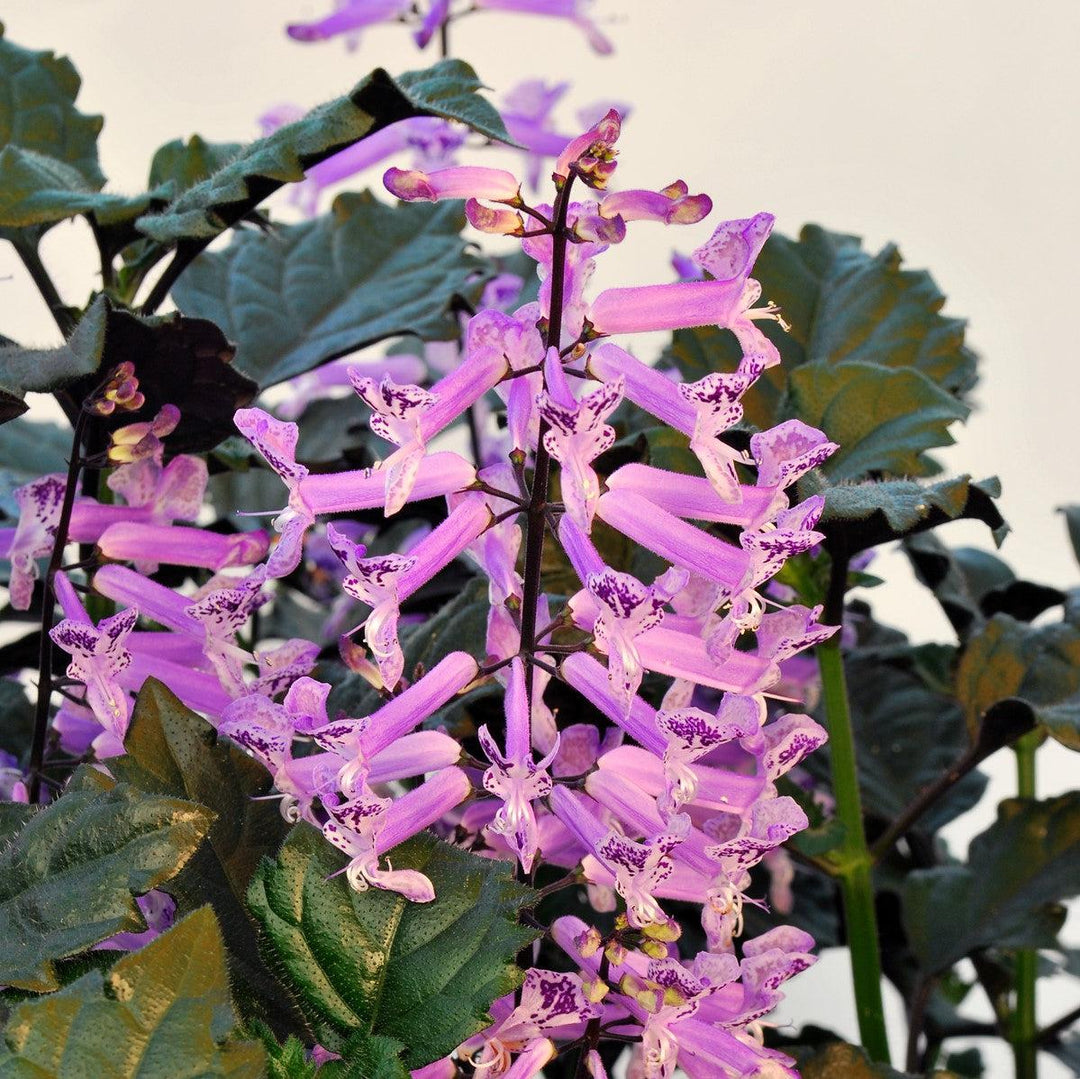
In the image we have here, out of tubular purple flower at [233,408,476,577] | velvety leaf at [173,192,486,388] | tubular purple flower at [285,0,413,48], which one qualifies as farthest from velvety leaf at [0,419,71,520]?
tubular purple flower at [233,408,476,577]

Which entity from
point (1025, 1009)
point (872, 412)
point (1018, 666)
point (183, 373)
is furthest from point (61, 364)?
point (1025, 1009)

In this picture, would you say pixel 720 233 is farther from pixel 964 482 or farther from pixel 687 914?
pixel 687 914

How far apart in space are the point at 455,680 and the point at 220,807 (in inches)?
2.7

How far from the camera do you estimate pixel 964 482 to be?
0.41 m

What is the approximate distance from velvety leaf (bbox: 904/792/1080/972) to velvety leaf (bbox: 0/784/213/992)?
1.30 feet

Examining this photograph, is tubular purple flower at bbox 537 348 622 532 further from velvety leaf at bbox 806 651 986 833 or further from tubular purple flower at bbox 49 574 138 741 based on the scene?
velvety leaf at bbox 806 651 986 833

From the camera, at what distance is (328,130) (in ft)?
1.36

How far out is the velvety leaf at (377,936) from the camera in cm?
33

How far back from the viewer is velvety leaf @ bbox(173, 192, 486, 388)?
→ 1.95ft

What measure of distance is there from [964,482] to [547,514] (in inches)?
5.3

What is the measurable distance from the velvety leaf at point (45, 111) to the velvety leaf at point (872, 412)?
0.29m

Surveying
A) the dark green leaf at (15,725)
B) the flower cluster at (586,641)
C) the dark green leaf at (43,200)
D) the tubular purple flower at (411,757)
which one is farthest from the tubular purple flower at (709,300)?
the dark green leaf at (15,725)

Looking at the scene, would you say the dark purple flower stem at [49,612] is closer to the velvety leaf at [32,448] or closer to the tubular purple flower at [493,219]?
the tubular purple flower at [493,219]

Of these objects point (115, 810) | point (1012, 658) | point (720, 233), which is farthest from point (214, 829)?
point (1012, 658)
